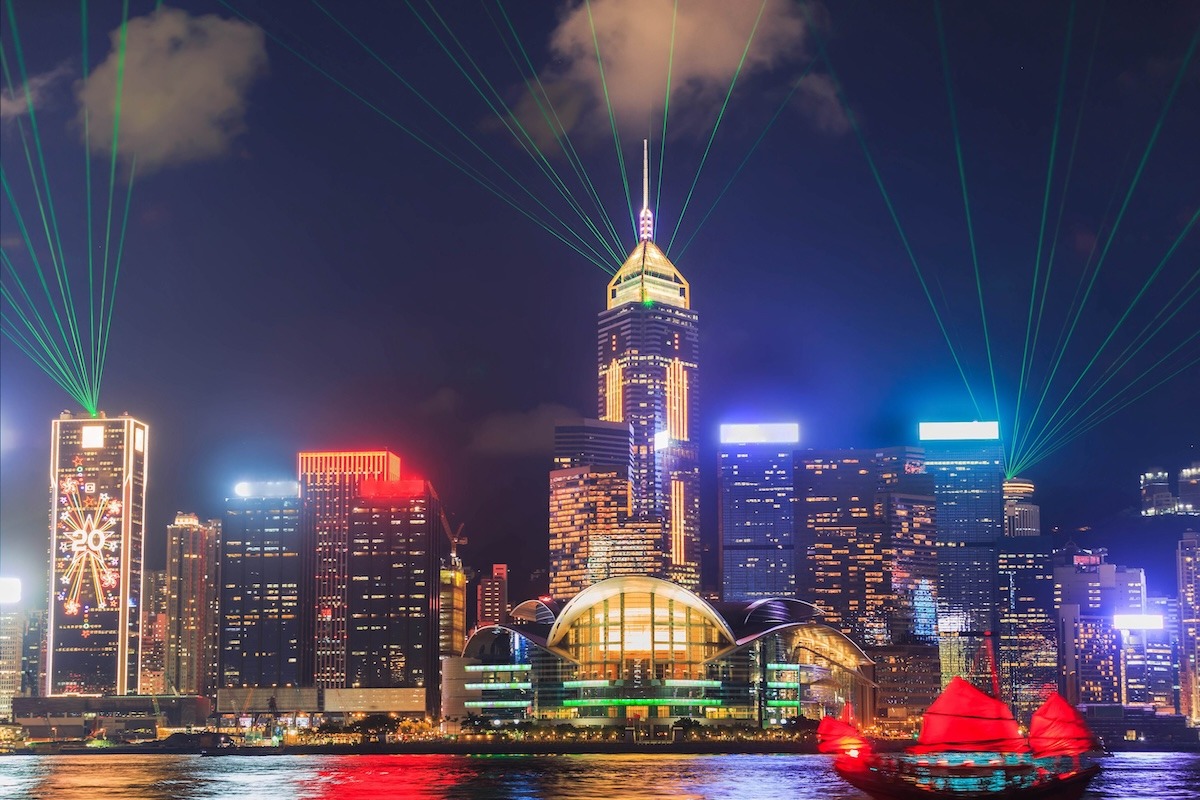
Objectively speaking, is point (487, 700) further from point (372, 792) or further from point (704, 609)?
point (372, 792)

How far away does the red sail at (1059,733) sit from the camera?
319 feet

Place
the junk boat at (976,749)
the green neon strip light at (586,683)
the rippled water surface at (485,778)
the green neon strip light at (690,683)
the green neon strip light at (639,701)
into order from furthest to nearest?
the green neon strip light at (586,683) < the green neon strip light at (690,683) < the green neon strip light at (639,701) < the rippled water surface at (485,778) < the junk boat at (976,749)

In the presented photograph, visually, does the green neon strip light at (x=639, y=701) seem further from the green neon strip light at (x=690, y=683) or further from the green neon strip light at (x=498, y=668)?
the green neon strip light at (x=498, y=668)

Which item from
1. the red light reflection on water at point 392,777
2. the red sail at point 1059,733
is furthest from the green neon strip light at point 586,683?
the red sail at point 1059,733

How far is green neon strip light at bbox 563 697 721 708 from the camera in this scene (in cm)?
17338

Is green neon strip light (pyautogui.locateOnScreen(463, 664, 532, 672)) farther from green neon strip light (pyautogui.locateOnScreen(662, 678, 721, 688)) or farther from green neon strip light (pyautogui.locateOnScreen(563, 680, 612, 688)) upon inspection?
green neon strip light (pyautogui.locateOnScreen(662, 678, 721, 688))

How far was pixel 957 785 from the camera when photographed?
95.3 meters

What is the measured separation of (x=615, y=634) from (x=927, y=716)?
79.8 m

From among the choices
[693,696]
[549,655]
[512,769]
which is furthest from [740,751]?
[512,769]

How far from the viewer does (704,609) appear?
176375 mm

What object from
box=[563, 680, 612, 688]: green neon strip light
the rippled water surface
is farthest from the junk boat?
box=[563, 680, 612, 688]: green neon strip light

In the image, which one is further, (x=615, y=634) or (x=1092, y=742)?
(x=615, y=634)

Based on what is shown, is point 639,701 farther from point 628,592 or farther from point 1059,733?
point 1059,733

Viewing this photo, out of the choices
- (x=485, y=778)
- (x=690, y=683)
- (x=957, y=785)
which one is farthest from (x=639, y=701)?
(x=957, y=785)
